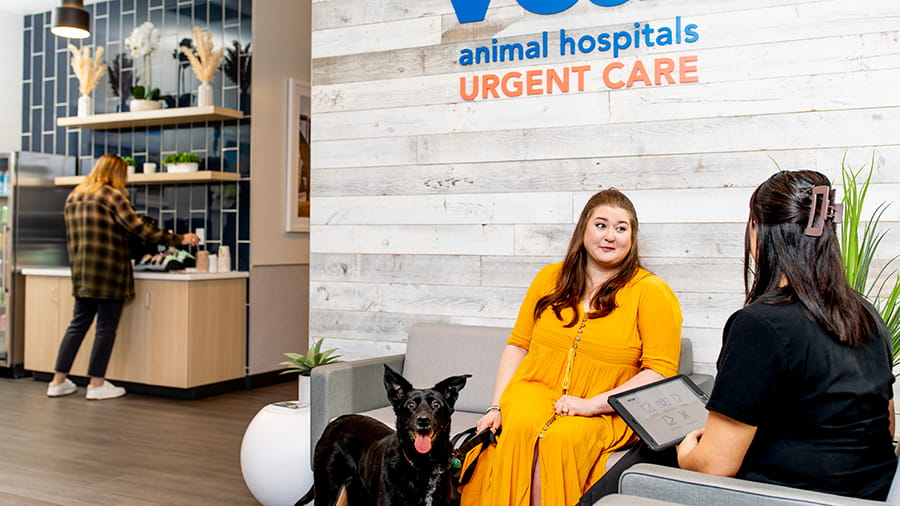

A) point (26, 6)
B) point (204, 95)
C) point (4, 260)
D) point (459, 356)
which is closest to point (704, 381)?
point (459, 356)

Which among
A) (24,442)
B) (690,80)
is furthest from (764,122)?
(24,442)

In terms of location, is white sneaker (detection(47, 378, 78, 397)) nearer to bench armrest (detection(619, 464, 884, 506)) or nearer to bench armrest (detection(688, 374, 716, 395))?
bench armrest (detection(688, 374, 716, 395))

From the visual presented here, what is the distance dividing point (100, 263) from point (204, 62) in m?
1.68

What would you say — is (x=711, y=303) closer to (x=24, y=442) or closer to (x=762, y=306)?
(x=762, y=306)

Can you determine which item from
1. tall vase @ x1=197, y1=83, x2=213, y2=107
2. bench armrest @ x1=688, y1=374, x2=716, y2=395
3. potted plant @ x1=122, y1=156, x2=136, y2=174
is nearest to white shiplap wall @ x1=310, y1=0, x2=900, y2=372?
A: bench armrest @ x1=688, y1=374, x2=716, y2=395

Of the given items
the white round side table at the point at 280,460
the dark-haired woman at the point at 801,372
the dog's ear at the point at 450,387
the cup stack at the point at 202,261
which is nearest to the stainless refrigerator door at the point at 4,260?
the cup stack at the point at 202,261

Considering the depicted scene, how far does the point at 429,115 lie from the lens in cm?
352

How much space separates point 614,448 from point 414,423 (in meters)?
0.68

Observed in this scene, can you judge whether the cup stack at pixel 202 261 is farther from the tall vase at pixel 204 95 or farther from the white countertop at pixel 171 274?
the tall vase at pixel 204 95

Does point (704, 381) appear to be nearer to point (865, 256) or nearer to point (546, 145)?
point (865, 256)

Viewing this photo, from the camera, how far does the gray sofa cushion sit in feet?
10.0

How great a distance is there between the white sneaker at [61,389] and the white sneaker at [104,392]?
0.16 meters

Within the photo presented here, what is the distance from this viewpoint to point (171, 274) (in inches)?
215

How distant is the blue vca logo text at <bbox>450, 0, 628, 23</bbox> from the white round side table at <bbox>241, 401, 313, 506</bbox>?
1844 mm
